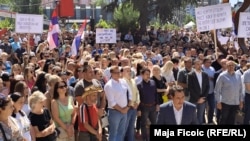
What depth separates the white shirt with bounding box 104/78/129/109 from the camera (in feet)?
26.1

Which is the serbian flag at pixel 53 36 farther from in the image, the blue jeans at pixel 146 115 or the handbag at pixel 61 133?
the handbag at pixel 61 133

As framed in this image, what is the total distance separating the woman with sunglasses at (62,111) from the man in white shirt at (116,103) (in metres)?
1.07

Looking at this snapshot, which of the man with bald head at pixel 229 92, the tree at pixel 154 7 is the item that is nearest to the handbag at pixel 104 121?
the man with bald head at pixel 229 92

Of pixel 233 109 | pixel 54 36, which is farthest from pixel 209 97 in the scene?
pixel 54 36

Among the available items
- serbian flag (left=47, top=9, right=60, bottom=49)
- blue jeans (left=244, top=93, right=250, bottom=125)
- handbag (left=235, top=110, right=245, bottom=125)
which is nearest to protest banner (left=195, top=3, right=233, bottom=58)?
handbag (left=235, top=110, right=245, bottom=125)

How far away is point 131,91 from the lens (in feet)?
27.3

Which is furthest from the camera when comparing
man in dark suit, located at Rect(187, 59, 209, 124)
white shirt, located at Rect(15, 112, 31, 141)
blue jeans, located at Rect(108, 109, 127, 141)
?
man in dark suit, located at Rect(187, 59, 209, 124)

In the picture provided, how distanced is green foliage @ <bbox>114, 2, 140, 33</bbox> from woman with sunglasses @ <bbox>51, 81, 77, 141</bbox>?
2252 cm

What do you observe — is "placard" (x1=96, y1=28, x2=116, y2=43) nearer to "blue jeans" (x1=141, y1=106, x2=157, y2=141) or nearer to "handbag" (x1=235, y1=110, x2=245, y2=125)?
"handbag" (x1=235, y1=110, x2=245, y2=125)

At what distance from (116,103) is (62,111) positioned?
4.21ft

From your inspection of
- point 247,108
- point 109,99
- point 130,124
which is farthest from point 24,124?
point 247,108

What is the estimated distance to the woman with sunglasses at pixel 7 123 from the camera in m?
5.24

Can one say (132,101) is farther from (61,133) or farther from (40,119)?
(40,119)

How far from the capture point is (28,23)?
1445 centimetres
